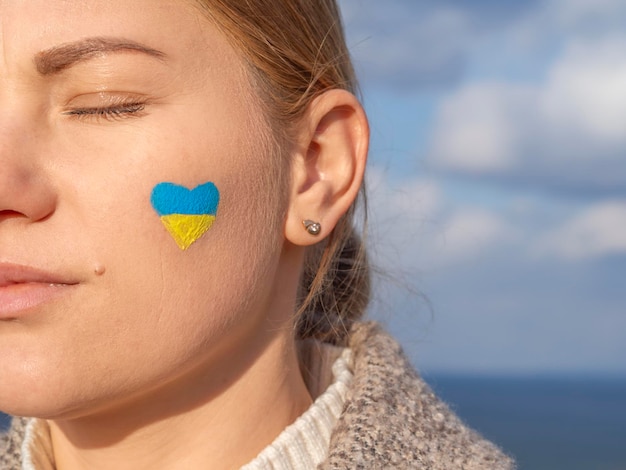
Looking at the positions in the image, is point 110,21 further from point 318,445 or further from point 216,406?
point 318,445

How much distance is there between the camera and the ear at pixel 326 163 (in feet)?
9.43

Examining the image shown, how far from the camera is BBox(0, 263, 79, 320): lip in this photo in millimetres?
2418

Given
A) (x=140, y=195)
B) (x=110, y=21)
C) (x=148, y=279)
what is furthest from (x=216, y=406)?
(x=110, y=21)

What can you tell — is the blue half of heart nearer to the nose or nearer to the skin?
the skin

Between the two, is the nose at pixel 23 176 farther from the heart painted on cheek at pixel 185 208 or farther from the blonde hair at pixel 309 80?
the blonde hair at pixel 309 80

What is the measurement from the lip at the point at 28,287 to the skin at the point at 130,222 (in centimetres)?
2

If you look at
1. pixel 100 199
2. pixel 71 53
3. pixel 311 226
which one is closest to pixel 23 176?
pixel 100 199

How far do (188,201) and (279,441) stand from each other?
2.72 ft

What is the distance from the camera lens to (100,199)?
2.42 meters

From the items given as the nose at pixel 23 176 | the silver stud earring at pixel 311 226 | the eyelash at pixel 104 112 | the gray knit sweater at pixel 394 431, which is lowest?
the gray knit sweater at pixel 394 431

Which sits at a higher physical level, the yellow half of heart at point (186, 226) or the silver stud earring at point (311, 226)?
the silver stud earring at point (311, 226)

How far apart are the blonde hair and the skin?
0.08 metres

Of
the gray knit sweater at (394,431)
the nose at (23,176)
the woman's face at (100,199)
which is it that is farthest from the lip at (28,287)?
the gray knit sweater at (394,431)

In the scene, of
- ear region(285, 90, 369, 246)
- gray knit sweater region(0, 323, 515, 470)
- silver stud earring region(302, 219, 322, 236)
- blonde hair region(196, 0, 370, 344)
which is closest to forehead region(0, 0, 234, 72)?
blonde hair region(196, 0, 370, 344)
